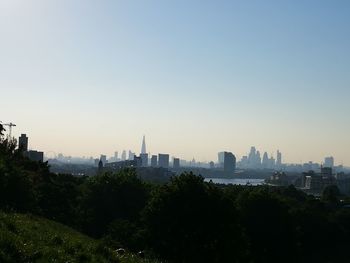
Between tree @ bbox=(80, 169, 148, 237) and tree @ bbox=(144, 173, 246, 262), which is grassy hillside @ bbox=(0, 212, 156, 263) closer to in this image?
tree @ bbox=(144, 173, 246, 262)

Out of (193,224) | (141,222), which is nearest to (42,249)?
(193,224)

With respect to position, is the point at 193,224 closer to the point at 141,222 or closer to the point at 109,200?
the point at 141,222

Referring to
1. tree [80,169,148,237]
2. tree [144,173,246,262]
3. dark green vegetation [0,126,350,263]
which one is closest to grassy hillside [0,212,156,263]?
dark green vegetation [0,126,350,263]

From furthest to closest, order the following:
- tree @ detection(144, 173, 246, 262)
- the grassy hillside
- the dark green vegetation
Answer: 1. tree @ detection(144, 173, 246, 262)
2. the dark green vegetation
3. the grassy hillside

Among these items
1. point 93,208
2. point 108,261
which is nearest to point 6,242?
point 108,261

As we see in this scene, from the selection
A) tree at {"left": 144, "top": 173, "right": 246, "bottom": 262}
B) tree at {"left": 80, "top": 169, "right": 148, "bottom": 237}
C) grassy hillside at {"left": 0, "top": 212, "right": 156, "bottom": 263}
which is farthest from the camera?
tree at {"left": 80, "top": 169, "right": 148, "bottom": 237}

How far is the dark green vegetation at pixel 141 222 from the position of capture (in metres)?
12.7

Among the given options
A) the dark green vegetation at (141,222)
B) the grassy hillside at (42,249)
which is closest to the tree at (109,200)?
the dark green vegetation at (141,222)

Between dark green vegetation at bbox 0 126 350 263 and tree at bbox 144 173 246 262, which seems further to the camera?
tree at bbox 144 173 246 262

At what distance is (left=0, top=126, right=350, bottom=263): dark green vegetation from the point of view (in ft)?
41.8

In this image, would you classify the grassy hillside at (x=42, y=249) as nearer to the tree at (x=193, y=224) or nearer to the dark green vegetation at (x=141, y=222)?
the dark green vegetation at (x=141, y=222)

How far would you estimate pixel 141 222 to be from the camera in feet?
129

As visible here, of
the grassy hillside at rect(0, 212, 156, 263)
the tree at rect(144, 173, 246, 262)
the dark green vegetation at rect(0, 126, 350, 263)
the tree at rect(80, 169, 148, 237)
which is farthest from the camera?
the tree at rect(80, 169, 148, 237)

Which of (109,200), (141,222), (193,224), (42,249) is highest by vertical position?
(42,249)
